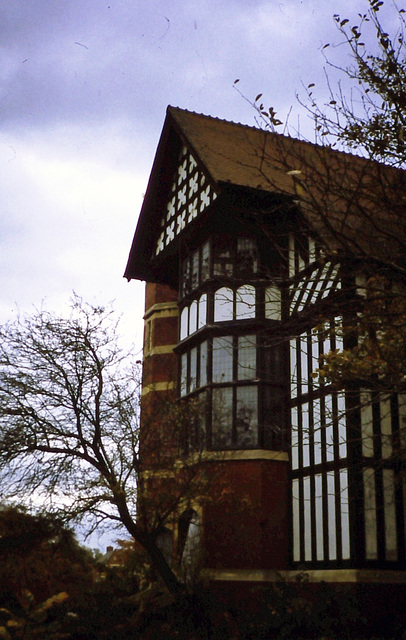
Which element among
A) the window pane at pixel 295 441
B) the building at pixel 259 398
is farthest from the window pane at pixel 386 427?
the window pane at pixel 295 441

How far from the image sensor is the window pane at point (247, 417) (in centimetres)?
1680

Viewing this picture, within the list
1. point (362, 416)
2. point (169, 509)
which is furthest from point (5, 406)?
point (362, 416)

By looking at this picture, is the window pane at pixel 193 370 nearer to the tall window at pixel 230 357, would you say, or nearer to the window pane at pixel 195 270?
the tall window at pixel 230 357

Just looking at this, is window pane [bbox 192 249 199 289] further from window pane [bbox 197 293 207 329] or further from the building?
window pane [bbox 197 293 207 329]

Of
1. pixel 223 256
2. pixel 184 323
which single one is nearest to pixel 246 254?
pixel 223 256

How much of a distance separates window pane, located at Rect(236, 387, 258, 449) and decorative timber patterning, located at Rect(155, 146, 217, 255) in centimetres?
471

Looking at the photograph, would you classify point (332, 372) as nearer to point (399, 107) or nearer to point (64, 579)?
point (399, 107)

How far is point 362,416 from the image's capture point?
573 inches

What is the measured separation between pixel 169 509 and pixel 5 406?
3.61 meters

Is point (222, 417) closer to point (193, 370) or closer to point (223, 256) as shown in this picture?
point (193, 370)

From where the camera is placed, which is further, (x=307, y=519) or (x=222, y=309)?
(x=222, y=309)

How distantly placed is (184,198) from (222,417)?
20.9 feet

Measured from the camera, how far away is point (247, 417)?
1700 centimetres

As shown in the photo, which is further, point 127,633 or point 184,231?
point 184,231
